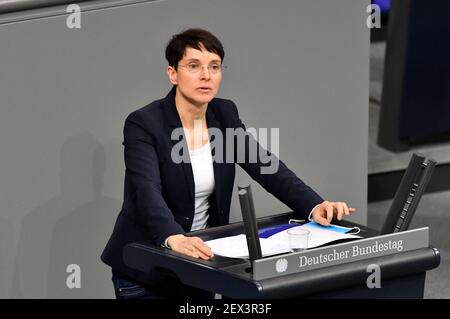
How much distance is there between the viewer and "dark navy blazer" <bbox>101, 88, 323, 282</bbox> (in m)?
3.74

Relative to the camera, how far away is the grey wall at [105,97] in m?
4.34

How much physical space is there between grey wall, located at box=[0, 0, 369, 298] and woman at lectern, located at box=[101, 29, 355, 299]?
0.55 m

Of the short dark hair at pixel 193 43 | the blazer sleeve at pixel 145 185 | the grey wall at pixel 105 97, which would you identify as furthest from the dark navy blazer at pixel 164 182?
the grey wall at pixel 105 97

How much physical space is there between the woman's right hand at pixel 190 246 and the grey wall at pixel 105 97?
3.33 feet

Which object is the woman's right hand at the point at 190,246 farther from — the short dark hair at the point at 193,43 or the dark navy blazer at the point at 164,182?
the short dark hair at the point at 193,43

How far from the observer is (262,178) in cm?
397

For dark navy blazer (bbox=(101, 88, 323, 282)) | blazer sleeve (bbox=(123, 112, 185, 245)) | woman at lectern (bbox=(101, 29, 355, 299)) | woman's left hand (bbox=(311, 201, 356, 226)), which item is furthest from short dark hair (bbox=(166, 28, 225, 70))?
woman's left hand (bbox=(311, 201, 356, 226))

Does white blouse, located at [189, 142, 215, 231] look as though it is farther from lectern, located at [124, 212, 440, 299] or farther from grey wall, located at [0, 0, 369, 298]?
grey wall, located at [0, 0, 369, 298]

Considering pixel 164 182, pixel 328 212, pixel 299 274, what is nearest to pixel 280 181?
pixel 328 212

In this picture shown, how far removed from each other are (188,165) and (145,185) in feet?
0.63

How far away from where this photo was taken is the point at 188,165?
12.6 feet

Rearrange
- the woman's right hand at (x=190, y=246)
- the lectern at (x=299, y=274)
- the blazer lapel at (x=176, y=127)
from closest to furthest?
the lectern at (x=299, y=274)
the woman's right hand at (x=190, y=246)
the blazer lapel at (x=176, y=127)

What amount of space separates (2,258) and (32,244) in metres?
0.12

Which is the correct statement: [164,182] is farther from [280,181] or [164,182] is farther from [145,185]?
[280,181]
